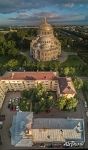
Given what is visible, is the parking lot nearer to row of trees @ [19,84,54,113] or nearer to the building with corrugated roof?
the building with corrugated roof

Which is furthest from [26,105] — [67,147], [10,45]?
[10,45]

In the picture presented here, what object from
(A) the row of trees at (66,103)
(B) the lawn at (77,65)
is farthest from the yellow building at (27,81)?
(B) the lawn at (77,65)

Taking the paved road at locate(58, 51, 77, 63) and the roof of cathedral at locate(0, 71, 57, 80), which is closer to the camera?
the roof of cathedral at locate(0, 71, 57, 80)

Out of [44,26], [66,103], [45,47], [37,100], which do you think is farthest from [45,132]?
[44,26]

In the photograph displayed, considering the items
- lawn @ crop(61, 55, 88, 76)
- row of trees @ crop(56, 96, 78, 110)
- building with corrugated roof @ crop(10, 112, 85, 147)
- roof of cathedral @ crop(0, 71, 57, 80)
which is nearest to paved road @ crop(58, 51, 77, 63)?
lawn @ crop(61, 55, 88, 76)

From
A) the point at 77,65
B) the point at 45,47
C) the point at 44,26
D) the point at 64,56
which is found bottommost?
the point at 64,56

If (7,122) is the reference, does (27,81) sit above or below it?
above

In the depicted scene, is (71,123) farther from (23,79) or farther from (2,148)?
(23,79)

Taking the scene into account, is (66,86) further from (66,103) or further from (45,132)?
(45,132)
